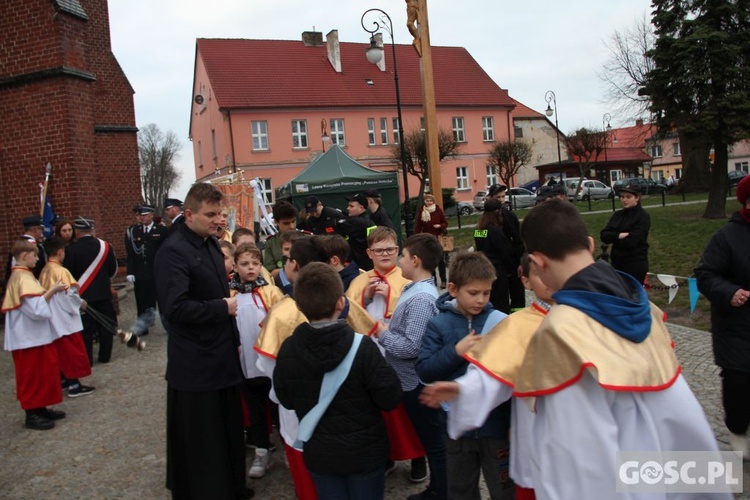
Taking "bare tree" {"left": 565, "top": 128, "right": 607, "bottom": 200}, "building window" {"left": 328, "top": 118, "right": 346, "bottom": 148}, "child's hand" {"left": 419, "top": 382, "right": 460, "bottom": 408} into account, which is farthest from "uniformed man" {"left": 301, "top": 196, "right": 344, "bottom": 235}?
"bare tree" {"left": 565, "top": 128, "right": 607, "bottom": 200}

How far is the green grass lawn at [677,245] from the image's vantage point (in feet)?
28.3

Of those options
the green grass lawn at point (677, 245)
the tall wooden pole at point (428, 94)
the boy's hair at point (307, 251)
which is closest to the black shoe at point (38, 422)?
the boy's hair at point (307, 251)

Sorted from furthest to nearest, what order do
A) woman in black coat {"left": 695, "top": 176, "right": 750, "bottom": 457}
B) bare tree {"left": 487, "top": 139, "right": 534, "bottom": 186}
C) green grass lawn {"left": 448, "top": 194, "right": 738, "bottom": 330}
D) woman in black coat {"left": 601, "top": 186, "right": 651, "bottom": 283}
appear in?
bare tree {"left": 487, "top": 139, "right": 534, "bottom": 186}, green grass lawn {"left": 448, "top": 194, "right": 738, "bottom": 330}, woman in black coat {"left": 601, "top": 186, "right": 651, "bottom": 283}, woman in black coat {"left": 695, "top": 176, "right": 750, "bottom": 457}

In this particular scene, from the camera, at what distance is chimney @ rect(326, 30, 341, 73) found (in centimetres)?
4447

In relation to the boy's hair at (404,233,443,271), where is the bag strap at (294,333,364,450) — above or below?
below

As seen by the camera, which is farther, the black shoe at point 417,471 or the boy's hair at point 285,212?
the boy's hair at point 285,212

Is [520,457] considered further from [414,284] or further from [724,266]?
[724,266]

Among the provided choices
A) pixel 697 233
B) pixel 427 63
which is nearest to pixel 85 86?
pixel 427 63

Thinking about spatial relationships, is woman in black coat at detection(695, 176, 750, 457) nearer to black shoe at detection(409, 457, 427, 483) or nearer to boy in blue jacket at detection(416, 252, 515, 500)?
boy in blue jacket at detection(416, 252, 515, 500)

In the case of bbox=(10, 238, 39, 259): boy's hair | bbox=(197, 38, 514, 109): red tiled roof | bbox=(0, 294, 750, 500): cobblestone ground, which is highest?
bbox=(197, 38, 514, 109): red tiled roof

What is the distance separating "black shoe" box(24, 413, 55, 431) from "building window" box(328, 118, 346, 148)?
3794cm

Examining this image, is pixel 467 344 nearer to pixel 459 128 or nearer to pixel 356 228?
pixel 356 228

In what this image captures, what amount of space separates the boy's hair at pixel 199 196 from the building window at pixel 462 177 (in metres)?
44.1

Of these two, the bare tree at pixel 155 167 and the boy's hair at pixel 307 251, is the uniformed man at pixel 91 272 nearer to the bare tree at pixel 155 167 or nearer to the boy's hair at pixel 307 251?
the boy's hair at pixel 307 251
